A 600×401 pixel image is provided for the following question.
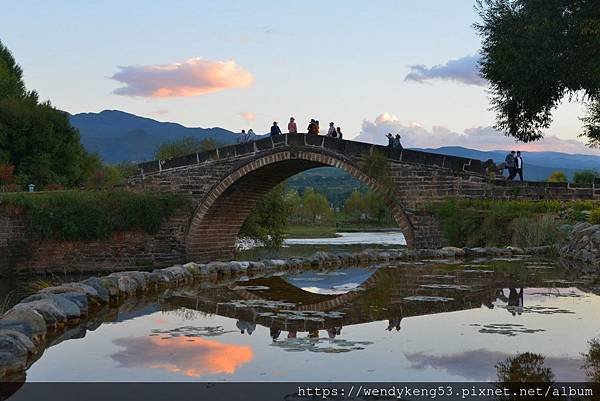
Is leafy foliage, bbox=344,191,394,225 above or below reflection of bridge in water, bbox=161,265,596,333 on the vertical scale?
above

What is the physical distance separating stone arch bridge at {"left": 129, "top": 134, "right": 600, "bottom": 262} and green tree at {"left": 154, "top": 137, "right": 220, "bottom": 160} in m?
6.62

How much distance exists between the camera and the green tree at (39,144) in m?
36.9

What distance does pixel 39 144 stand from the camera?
38.1 meters

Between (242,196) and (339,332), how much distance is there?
70.9 ft

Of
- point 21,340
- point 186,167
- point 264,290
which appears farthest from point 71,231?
point 21,340

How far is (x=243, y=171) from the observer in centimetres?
2727

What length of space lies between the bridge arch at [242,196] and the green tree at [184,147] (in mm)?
6573

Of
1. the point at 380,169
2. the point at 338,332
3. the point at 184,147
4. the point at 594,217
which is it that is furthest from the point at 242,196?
the point at 338,332

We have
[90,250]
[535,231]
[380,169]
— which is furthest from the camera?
[90,250]

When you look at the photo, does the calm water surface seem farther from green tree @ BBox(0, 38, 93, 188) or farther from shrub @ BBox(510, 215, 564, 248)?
green tree @ BBox(0, 38, 93, 188)

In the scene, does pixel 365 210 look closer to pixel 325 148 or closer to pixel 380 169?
pixel 325 148

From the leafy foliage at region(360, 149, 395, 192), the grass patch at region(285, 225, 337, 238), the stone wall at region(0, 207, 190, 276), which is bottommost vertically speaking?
the grass patch at region(285, 225, 337, 238)

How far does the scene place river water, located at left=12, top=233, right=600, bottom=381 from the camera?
639 cm

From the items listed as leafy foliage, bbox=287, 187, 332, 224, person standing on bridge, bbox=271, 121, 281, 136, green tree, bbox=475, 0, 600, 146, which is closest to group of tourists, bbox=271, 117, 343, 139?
person standing on bridge, bbox=271, 121, 281, 136
